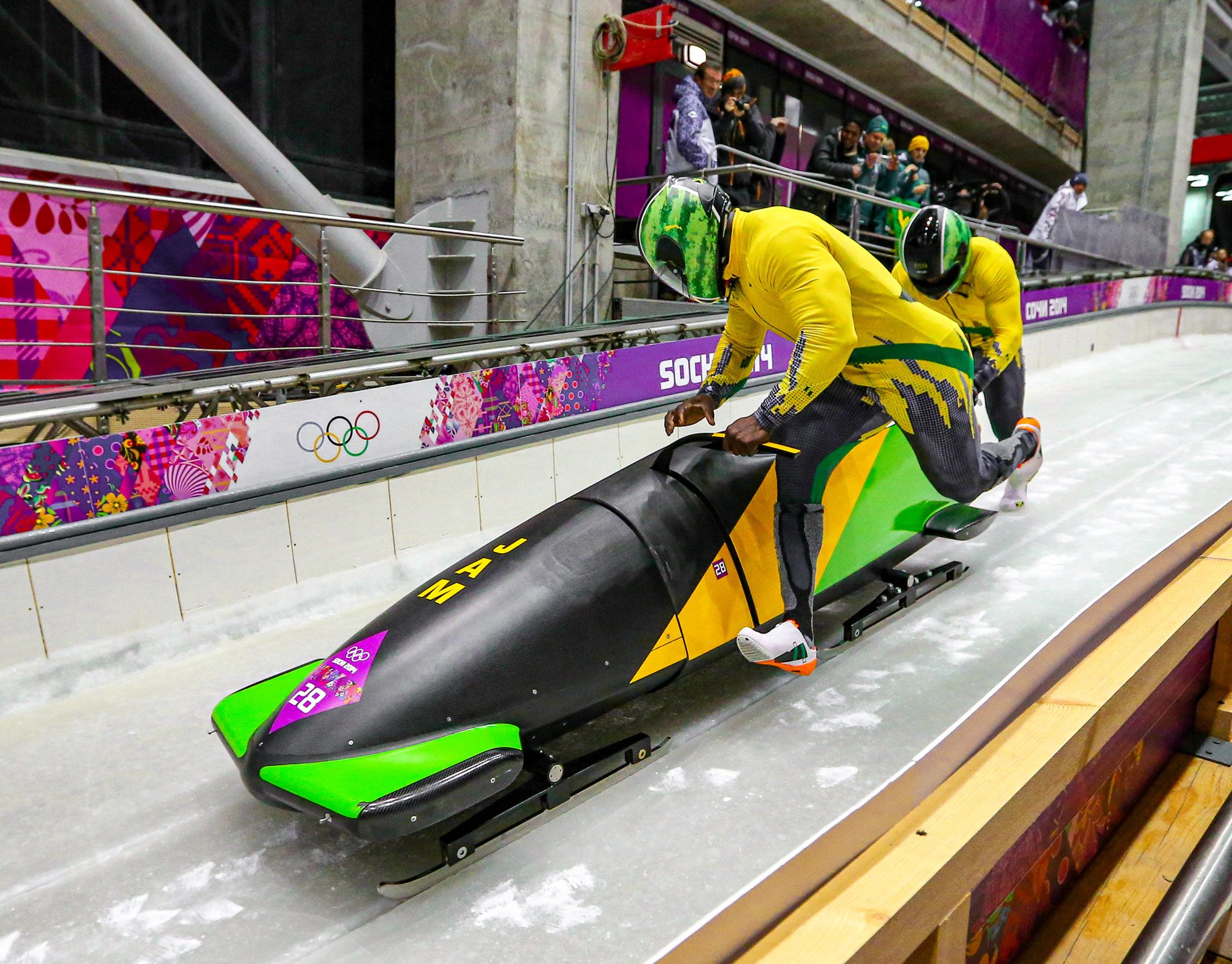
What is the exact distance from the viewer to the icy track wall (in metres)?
2.34

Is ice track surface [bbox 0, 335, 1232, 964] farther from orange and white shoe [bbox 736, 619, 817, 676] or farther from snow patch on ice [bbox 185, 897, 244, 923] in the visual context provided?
orange and white shoe [bbox 736, 619, 817, 676]

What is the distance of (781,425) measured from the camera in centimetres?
206

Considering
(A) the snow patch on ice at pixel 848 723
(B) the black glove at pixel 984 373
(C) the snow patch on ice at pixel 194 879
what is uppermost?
(B) the black glove at pixel 984 373

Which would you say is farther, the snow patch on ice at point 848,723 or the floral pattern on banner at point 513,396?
the floral pattern on banner at point 513,396

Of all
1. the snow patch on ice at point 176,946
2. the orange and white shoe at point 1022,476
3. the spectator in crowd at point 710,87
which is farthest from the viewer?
the spectator in crowd at point 710,87

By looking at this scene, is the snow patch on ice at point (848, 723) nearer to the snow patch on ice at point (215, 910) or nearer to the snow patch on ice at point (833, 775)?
the snow patch on ice at point (833, 775)

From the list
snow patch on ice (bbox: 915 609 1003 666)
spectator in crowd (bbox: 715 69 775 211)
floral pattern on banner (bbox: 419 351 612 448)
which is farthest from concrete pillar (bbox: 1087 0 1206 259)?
snow patch on ice (bbox: 915 609 1003 666)

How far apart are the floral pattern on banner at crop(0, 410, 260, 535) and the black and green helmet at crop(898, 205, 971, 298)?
89.7 inches

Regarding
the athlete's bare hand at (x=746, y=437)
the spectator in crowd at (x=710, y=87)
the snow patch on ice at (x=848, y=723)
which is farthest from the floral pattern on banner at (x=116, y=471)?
the spectator in crowd at (x=710, y=87)

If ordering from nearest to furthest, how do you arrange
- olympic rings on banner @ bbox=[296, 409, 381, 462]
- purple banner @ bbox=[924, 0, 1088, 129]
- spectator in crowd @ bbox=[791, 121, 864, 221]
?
olympic rings on banner @ bbox=[296, 409, 381, 462]
spectator in crowd @ bbox=[791, 121, 864, 221]
purple banner @ bbox=[924, 0, 1088, 129]

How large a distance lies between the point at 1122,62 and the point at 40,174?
13.7 m

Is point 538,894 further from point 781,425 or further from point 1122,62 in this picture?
point 1122,62

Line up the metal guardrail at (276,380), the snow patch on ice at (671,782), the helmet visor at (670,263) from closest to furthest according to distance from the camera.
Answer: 1. the snow patch on ice at (671,782)
2. the helmet visor at (670,263)
3. the metal guardrail at (276,380)

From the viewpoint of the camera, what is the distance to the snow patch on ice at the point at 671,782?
5.64 ft
